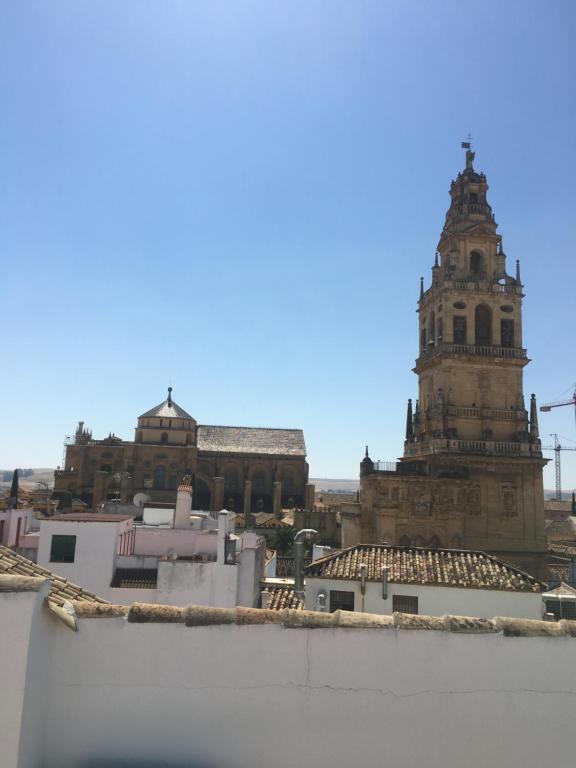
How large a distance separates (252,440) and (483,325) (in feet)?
114

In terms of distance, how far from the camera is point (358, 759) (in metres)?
5.01

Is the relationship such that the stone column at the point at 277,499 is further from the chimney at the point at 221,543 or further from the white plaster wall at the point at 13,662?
the white plaster wall at the point at 13,662

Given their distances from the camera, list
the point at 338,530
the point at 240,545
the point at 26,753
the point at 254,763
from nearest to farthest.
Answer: the point at 26,753 → the point at 254,763 → the point at 240,545 → the point at 338,530

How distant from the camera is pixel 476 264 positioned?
136ft

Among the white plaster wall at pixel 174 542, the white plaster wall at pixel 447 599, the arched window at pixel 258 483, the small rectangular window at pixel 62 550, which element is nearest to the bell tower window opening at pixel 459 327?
the white plaster wall at pixel 174 542

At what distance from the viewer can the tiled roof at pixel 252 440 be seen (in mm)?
67250

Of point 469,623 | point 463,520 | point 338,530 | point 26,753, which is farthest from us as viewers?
point 338,530

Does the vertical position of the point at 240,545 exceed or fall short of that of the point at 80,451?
it falls short

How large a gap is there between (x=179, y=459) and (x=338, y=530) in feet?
57.9

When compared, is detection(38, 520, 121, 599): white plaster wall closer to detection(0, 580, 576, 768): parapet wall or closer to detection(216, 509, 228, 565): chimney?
detection(216, 509, 228, 565): chimney

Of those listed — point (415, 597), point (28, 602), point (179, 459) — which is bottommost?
point (415, 597)

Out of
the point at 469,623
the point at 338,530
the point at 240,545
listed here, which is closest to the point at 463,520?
the point at 240,545

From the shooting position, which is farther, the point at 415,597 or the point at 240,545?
the point at 240,545

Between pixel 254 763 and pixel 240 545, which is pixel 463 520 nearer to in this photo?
pixel 240 545
